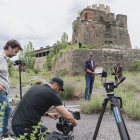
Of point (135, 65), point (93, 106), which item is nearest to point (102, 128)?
point (93, 106)

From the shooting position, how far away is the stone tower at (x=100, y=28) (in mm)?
22516

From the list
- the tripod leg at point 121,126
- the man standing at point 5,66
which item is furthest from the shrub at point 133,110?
the man standing at point 5,66

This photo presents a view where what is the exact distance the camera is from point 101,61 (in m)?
18.4

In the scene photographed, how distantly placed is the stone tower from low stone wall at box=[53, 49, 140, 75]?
13.9ft

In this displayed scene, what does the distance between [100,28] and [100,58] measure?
6.84m

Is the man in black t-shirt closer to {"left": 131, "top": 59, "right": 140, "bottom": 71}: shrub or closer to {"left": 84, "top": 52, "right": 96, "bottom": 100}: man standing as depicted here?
{"left": 84, "top": 52, "right": 96, "bottom": 100}: man standing

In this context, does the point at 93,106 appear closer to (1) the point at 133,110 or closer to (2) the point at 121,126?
(1) the point at 133,110

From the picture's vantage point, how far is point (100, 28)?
2327 centimetres

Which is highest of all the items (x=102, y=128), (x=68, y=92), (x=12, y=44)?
(x=12, y=44)

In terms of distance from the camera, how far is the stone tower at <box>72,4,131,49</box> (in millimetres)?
22516

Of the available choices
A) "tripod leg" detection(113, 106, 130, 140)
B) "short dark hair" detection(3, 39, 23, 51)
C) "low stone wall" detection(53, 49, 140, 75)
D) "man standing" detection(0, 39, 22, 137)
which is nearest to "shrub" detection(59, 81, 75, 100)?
"man standing" detection(0, 39, 22, 137)

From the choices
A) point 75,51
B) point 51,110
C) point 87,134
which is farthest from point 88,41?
point 87,134

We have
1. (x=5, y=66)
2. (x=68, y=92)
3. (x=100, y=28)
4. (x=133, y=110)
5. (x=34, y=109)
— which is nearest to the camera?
(x=34, y=109)

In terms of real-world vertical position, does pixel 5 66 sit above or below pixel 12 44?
below
